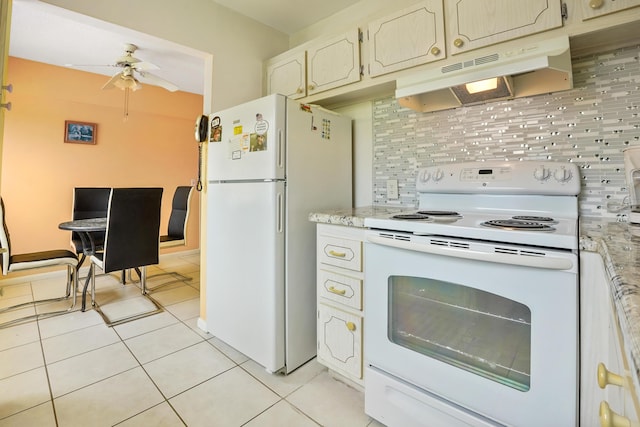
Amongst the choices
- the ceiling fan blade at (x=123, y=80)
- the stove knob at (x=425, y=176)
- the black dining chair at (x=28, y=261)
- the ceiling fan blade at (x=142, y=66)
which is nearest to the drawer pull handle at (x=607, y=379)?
the stove knob at (x=425, y=176)

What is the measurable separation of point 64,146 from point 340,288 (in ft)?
12.7

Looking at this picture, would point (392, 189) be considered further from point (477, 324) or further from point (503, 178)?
point (477, 324)

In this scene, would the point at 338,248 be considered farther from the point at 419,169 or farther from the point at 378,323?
the point at 419,169

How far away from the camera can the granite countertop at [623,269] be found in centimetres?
34

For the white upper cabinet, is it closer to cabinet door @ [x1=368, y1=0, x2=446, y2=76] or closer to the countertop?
cabinet door @ [x1=368, y1=0, x2=446, y2=76]

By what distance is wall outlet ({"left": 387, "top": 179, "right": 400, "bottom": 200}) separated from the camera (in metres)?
1.98

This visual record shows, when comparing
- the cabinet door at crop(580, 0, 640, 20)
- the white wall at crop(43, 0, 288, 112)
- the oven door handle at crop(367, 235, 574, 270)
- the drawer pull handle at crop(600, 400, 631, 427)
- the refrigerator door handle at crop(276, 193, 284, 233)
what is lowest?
the drawer pull handle at crop(600, 400, 631, 427)

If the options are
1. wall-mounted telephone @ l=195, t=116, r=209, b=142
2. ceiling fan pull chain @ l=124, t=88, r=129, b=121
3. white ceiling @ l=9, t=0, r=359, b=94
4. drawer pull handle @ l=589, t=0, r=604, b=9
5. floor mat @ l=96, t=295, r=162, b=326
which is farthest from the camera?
ceiling fan pull chain @ l=124, t=88, r=129, b=121

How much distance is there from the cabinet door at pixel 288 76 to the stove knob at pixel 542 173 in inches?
58.3

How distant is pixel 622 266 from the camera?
560 millimetres

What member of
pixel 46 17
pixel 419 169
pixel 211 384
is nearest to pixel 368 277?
pixel 419 169

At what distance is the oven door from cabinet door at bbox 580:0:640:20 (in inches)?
38.6

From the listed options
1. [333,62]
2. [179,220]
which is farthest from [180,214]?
[333,62]

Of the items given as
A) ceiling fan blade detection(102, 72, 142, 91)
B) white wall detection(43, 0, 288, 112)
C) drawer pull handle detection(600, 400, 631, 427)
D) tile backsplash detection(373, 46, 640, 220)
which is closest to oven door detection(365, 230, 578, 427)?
drawer pull handle detection(600, 400, 631, 427)
